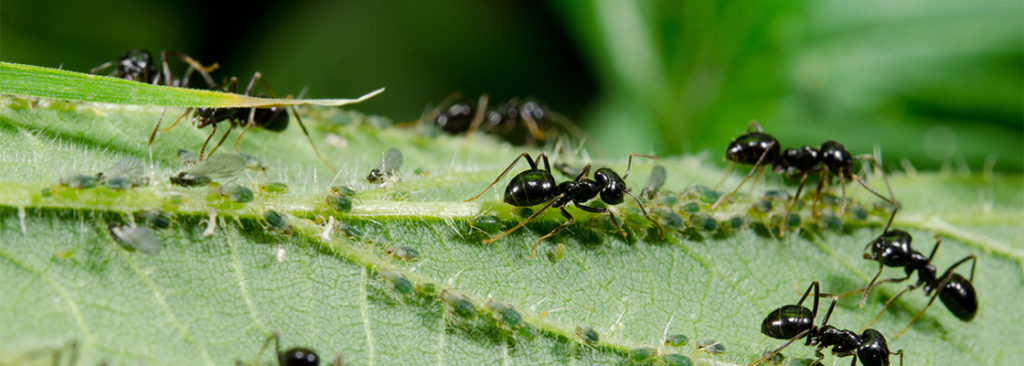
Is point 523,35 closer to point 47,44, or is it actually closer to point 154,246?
point 47,44

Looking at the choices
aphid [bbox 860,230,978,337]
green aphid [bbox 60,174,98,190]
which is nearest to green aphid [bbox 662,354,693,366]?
aphid [bbox 860,230,978,337]

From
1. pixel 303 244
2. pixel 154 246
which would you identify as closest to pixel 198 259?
pixel 154 246

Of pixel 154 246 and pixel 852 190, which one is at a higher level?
pixel 852 190

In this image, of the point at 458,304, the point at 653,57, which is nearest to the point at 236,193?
the point at 458,304

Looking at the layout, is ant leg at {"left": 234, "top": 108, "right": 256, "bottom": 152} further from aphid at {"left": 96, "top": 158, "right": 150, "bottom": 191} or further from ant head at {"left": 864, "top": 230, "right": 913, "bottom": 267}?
ant head at {"left": 864, "top": 230, "right": 913, "bottom": 267}

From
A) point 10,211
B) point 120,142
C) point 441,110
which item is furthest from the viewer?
point 441,110

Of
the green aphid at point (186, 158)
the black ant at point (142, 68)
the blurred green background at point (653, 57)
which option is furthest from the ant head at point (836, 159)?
the black ant at point (142, 68)
